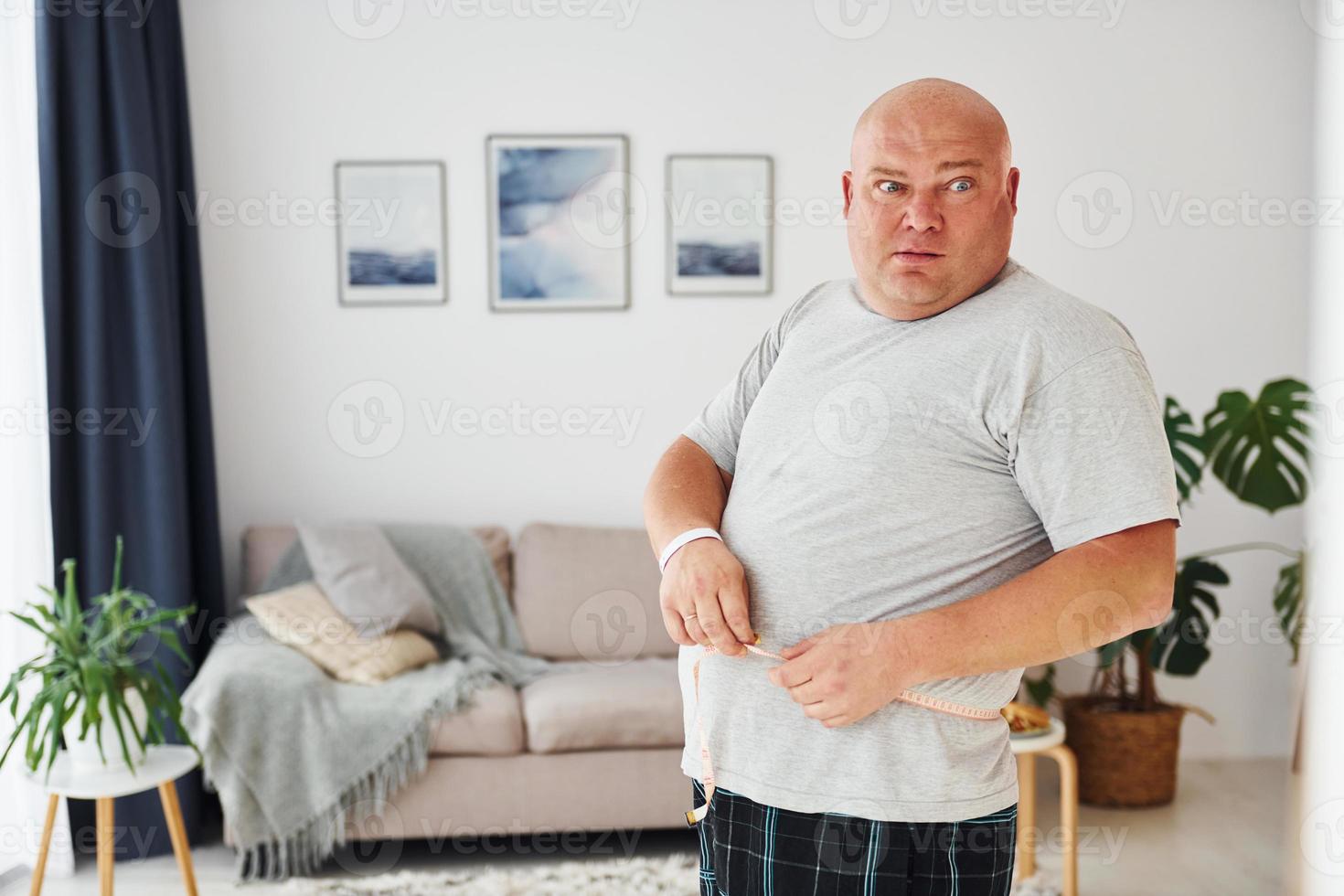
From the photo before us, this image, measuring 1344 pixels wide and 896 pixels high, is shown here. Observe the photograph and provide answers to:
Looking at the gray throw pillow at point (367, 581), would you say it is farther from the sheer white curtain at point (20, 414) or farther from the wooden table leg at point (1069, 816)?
the wooden table leg at point (1069, 816)

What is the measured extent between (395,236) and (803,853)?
9.77 feet

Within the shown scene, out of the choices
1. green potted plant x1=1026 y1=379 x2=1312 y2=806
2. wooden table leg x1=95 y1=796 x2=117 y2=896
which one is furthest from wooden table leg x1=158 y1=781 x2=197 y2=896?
green potted plant x1=1026 y1=379 x2=1312 y2=806

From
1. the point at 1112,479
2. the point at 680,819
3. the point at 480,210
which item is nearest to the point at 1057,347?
the point at 1112,479

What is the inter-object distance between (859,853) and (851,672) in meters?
0.21

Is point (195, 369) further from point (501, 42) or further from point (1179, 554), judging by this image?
point (1179, 554)

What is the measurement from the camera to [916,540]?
3.64 ft

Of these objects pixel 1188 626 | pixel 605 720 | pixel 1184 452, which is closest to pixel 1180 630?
pixel 1188 626

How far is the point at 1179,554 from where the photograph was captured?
3.91 metres

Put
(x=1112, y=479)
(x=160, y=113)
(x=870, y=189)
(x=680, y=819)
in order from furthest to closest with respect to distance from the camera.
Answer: (x=160, y=113) < (x=680, y=819) < (x=870, y=189) < (x=1112, y=479)

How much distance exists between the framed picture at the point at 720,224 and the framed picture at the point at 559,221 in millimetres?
165

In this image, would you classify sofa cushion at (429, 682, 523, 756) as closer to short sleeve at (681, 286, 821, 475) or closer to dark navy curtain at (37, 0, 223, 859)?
dark navy curtain at (37, 0, 223, 859)

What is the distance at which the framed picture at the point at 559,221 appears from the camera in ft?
12.3

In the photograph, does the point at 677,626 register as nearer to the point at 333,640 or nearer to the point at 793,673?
the point at 793,673

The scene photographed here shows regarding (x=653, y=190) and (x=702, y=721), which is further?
(x=653, y=190)
